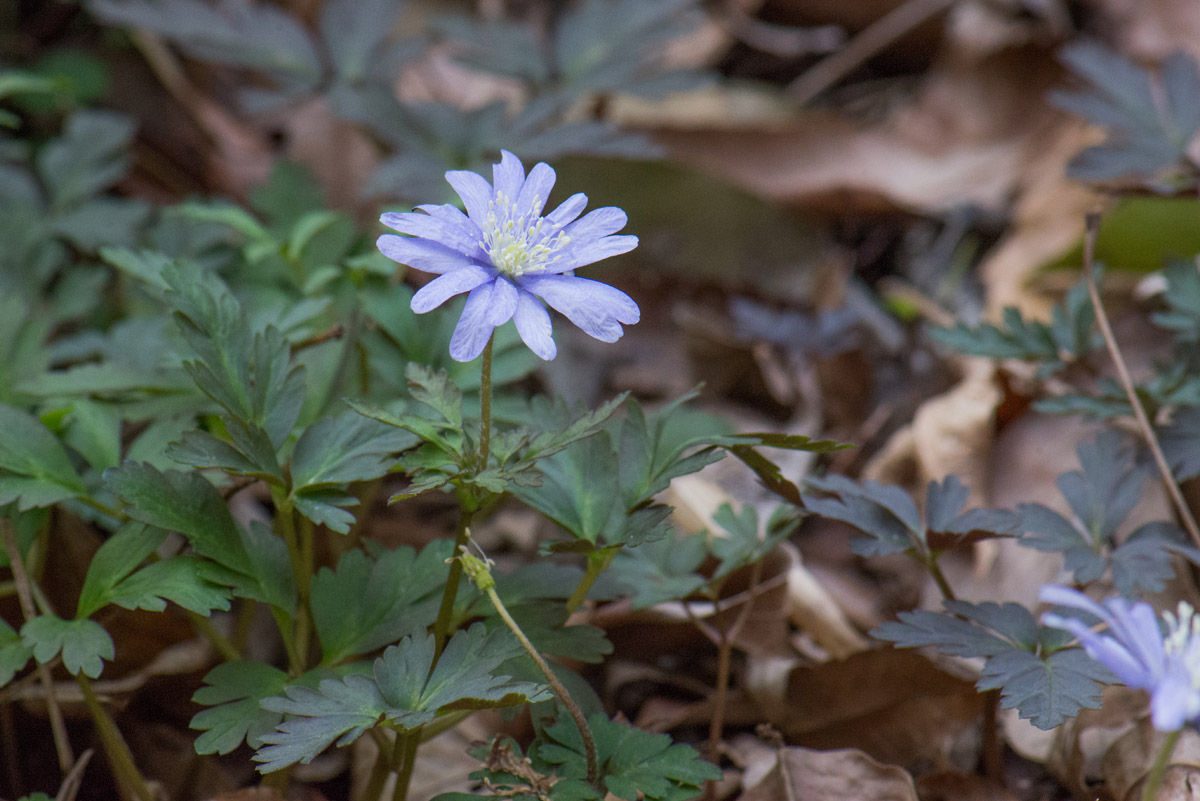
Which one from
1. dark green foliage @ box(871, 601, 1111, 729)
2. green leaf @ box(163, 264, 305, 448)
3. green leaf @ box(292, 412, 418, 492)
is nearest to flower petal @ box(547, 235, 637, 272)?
green leaf @ box(292, 412, 418, 492)

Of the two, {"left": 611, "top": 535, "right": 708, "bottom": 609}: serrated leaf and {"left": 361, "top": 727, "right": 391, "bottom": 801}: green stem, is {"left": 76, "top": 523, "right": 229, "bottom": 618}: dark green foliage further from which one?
{"left": 611, "top": 535, "right": 708, "bottom": 609}: serrated leaf

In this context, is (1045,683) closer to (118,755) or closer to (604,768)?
(604,768)

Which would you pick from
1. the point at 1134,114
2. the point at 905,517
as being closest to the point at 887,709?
the point at 905,517

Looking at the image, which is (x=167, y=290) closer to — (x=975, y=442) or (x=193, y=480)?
(x=193, y=480)

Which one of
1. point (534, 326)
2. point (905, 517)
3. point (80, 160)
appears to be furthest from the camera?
point (80, 160)

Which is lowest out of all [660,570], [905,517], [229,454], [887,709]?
[887,709]
